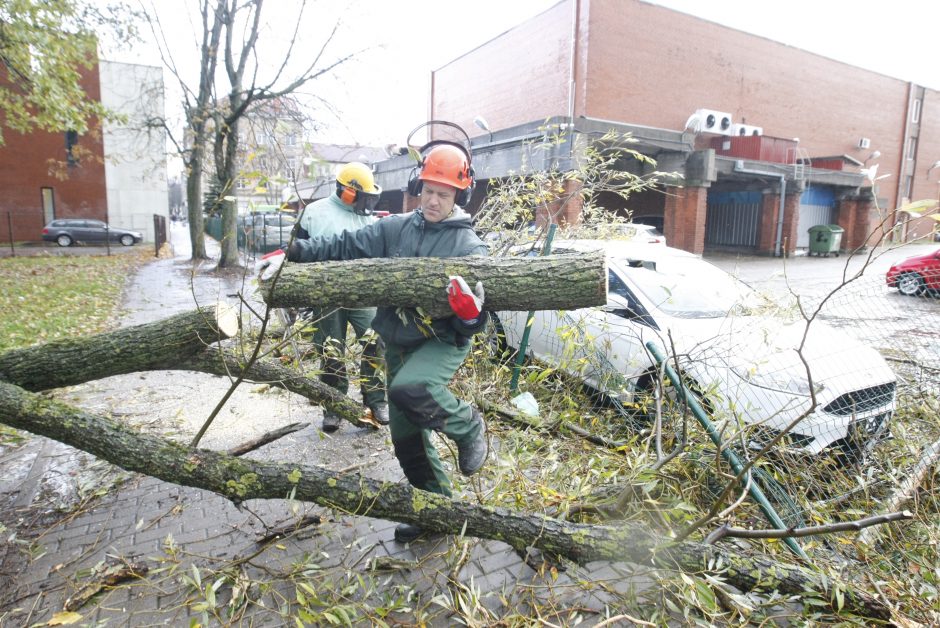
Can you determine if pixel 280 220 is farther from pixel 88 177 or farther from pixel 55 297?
pixel 88 177

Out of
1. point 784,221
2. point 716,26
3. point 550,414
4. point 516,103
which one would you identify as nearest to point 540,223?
point 550,414

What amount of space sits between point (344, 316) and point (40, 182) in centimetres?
2794

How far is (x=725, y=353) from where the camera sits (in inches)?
138

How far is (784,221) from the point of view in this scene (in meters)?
21.5

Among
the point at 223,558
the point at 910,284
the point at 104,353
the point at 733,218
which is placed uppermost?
the point at 733,218

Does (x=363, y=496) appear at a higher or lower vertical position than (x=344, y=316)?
lower

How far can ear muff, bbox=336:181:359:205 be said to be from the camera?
4.23 m

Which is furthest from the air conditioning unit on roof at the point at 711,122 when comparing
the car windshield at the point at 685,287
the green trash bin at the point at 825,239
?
the car windshield at the point at 685,287

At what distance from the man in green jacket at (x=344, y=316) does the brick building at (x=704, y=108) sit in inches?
460

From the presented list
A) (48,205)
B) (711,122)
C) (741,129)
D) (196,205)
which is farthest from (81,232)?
(741,129)

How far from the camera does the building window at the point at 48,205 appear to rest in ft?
81.9

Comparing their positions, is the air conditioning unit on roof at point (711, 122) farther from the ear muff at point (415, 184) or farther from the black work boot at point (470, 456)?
the black work boot at point (470, 456)

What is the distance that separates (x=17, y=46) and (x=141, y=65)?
69.5 ft

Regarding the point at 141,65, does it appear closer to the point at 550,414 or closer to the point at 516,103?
the point at 516,103
